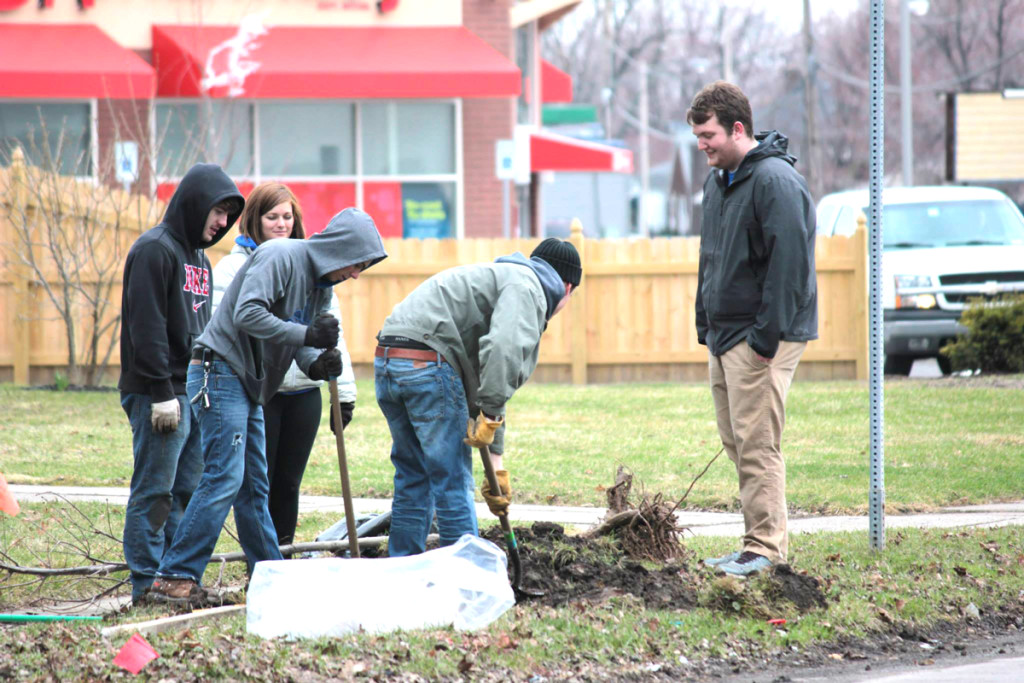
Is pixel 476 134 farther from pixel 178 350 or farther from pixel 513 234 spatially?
pixel 178 350

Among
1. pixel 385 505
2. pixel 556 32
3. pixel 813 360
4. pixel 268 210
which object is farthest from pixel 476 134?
pixel 556 32

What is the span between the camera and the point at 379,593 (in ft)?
15.9

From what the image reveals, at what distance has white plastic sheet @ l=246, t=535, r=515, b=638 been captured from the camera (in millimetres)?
4754

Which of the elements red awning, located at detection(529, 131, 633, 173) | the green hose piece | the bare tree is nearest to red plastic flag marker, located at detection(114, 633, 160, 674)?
the green hose piece

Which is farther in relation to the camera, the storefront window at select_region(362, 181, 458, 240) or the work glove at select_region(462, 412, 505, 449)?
the storefront window at select_region(362, 181, 458, 240)

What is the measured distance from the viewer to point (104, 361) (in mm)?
13414

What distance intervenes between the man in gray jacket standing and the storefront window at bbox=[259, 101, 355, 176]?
13.8 meters

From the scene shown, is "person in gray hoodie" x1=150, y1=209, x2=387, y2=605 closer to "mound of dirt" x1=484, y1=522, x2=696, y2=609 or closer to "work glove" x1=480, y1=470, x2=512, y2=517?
"work glove" x1=480, y1=470, x2=512, y2=517

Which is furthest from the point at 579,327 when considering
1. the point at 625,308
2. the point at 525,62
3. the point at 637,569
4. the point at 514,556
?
the point at 525,62

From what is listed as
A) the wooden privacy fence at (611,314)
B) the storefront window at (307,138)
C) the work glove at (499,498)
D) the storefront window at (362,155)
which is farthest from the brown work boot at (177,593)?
the storefront window at (307,138)

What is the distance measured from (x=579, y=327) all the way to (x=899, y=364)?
3887 millimetres

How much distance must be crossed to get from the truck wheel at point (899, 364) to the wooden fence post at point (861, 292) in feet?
1.97

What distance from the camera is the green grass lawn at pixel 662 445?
8141 mm

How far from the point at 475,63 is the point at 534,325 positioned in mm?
13264
